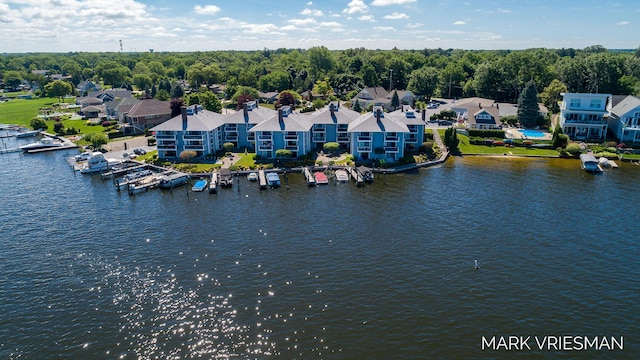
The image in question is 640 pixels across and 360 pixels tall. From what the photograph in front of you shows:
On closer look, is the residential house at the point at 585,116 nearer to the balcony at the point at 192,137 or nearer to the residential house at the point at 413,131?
the residential house at the point at 413,131

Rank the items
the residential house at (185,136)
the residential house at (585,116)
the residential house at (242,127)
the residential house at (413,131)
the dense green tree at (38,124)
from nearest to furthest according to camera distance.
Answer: the residential house at (185,136)
the residential house at (413,131)
the residential house at (242,127)
the residential house at (585,116)
the dense green tree at (38,124)

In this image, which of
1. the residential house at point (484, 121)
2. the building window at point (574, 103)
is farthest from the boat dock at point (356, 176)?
the building window at point (574, 103)

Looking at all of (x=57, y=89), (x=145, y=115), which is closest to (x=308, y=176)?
(x=145, y=115)

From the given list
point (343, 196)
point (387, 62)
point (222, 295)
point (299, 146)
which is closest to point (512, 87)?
point (387, 62)

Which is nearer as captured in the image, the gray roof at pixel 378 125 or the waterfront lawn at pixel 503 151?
the gray roof at pixel 378 125

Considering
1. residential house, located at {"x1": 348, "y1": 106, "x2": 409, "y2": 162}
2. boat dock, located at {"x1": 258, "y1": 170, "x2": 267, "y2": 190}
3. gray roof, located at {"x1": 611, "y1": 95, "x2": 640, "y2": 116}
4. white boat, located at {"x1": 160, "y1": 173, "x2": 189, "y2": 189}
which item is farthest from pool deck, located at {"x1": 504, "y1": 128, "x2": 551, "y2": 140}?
white boat, located at {"x1": 160, "y1": 173, "x2": 189, "y2": 189}

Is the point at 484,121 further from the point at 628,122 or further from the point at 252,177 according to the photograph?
the point at 252,177

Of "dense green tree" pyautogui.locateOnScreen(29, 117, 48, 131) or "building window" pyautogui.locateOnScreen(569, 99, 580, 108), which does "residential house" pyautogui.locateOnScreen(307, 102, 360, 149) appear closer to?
"building window" pyautogui.locateOnScreen(569, 99, 580, 108)
